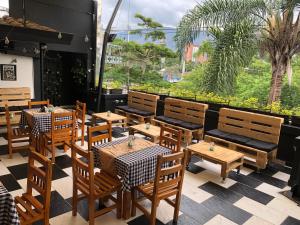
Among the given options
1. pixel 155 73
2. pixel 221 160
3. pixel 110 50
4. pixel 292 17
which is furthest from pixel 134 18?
pixel 221 160

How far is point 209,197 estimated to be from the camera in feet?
11.6

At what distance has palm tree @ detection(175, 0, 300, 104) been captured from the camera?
559 cm

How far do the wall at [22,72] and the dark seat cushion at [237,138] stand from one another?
5.90m

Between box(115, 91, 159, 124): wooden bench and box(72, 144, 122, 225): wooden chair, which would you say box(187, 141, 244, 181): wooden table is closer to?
box(72, 144, 122, 225): wooden chair

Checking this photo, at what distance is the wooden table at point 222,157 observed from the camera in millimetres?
3934

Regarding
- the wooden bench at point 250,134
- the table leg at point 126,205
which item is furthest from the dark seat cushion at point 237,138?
the table leg at point 126,205

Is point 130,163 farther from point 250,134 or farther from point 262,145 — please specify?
point 250,134

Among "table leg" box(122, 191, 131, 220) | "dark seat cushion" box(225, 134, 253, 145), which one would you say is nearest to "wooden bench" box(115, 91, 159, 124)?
"dark seat cushion" box(225, 134, 253, 145)

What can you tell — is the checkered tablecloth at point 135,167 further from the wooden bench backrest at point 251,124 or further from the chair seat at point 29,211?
the wooden bench backrest at point 251,124

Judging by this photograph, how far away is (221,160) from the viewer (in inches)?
155

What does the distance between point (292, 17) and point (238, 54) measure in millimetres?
1332

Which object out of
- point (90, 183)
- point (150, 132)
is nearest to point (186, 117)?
point (150, 132)

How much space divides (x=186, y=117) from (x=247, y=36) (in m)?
2.40

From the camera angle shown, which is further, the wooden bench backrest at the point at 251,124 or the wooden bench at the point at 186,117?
the wooden bench at the point at 186,117
